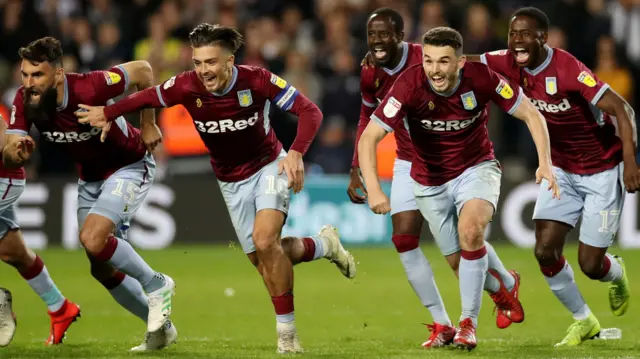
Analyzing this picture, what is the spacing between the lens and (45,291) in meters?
9.08

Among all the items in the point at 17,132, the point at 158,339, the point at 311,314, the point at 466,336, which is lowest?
the point at 311,314

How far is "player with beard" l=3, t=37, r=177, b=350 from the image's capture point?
320 inches

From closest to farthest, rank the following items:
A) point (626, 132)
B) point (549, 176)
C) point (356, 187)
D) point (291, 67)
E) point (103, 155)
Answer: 1. point (549, 176)
2. point (626, 132)
3. point (103, 155)
4. point (356, 187)
5. point (291, 67)

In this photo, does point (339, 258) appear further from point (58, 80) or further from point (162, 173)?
point (162, 173)

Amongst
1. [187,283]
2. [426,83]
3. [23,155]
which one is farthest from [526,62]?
[187,283]

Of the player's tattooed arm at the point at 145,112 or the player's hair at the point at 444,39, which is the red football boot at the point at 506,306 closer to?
the player's hair at the point at 444,39

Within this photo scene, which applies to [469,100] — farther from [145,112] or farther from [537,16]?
[145,112]

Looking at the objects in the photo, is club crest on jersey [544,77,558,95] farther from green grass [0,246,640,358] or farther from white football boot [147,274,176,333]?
white football boot [147,274,176,333]

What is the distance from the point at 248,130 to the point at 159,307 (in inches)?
56.5

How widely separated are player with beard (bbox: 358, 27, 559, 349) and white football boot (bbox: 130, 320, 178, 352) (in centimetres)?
196

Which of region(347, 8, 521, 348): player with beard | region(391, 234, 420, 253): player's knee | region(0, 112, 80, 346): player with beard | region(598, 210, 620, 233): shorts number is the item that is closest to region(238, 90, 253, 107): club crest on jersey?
region(347, 8, 521, 348): player with beard

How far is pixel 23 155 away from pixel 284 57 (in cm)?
935

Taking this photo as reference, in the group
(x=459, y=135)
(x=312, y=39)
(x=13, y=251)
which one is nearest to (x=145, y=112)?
(x=13, y=251)

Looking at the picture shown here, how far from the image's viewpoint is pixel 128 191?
848 centimetres
